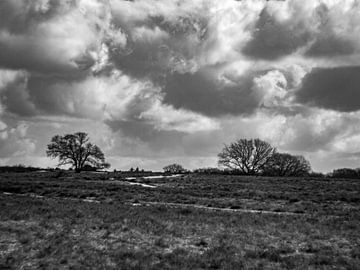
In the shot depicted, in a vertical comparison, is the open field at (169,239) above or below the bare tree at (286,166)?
below

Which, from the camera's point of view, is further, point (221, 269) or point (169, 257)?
point (169, 257)

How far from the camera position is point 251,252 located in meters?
14.3

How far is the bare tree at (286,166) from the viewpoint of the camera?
396 ft

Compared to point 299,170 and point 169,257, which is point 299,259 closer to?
point 169,257

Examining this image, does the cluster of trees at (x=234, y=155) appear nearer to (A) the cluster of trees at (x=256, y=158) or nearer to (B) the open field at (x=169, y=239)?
(A) the cluster of trees at (x=256, y=158)

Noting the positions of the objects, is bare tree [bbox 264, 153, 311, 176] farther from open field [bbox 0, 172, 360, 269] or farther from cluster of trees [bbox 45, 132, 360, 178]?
open field [bbox 0, 172, 360, 269]

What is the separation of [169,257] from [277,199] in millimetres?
25405

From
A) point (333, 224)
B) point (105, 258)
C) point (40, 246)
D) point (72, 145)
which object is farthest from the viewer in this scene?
point (72, 145)

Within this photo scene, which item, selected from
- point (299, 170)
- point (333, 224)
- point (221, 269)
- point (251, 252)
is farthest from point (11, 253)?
point (299, 170)

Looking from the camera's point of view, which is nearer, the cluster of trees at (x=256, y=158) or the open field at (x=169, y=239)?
the open field at (x=169, y=239)

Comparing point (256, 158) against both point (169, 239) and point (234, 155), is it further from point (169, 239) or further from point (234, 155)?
point (169, 239)

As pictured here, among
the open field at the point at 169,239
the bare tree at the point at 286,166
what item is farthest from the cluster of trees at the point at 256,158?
the open field at the point at 169,239

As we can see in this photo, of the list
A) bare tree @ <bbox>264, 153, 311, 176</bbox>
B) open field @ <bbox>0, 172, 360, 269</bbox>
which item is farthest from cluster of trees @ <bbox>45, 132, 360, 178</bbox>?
open field @ <bbox>0, 172, 360, 269</bbox>

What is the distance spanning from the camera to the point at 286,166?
123812 millimetres
